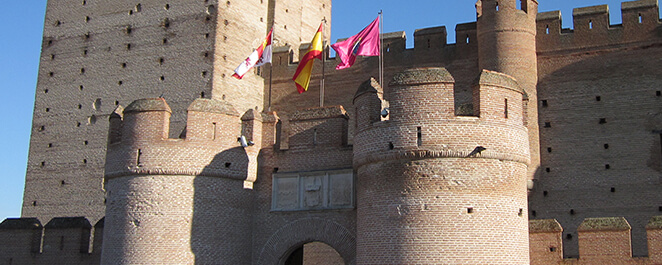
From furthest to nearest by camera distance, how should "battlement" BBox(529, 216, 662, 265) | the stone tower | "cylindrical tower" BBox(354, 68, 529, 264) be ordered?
the stone tower → "battlement" BBox(529, 216, 662, 265) → "cylindrical tower" BBox(354, 68, 529, 264)

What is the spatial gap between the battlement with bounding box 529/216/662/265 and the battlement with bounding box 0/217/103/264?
12408 millimetres

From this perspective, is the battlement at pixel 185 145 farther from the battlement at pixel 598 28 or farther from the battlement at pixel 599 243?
the battlement at pixel 598 28

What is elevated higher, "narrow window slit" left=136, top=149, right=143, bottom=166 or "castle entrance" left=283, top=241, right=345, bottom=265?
"narrow window slit" left=136, top=149, right=143, bottom=166

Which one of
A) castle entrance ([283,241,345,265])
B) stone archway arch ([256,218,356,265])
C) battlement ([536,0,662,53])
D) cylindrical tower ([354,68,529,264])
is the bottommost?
castle entrance ([283,241,345,265])

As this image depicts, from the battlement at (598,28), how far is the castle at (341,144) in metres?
0.05

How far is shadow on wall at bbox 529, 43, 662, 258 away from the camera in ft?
82.8

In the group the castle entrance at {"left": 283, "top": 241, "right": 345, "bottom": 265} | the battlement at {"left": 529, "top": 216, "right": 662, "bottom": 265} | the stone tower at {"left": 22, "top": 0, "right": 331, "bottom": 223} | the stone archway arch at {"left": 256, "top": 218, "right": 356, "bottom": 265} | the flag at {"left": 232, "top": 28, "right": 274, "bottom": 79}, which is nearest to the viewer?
the battlement at {"left": 529, "top": 216, "right": 662, "bottom": 265}

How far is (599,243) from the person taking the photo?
678 inches

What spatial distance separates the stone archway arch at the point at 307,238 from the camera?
18.6 meters

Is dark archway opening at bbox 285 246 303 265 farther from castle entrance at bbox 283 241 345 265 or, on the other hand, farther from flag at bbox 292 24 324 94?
castle entrance at bbox 283 241 345 265

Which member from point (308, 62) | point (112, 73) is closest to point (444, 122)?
point (308, 62)

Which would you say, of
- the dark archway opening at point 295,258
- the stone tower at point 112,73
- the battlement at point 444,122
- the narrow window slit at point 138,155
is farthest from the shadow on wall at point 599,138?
the narrow window slit at point 138,155

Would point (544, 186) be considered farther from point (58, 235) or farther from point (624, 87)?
point (58, 235)

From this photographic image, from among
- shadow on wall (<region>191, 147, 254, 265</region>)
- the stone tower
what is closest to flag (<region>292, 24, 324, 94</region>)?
shadow on wall (<region>191, 147, 254, 265</region>)
